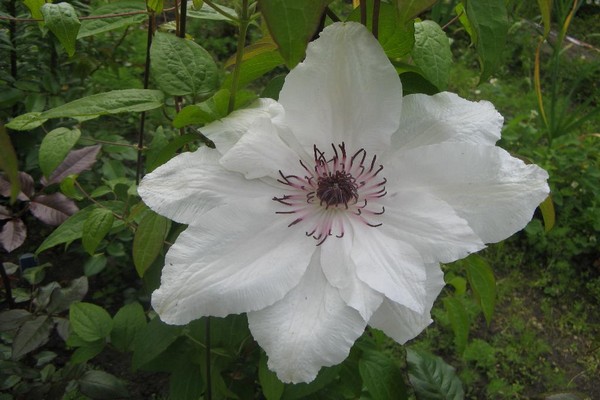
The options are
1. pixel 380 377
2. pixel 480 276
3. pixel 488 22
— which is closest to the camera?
pixel 488 22

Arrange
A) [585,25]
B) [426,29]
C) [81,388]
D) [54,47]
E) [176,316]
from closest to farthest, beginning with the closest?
[176,316], [426,29], [81,388], [54,47], [585,25]

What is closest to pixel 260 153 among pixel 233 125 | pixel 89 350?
pixel 233 125

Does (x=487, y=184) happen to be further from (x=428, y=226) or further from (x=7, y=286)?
(x=7, y=286)

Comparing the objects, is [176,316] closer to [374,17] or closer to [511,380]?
[374,17]

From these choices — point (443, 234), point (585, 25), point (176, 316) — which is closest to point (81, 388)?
point (176, 316)

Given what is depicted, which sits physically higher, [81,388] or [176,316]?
[176,316]

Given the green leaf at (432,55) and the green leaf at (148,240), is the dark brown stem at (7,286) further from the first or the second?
the green leaf at (432,55)
